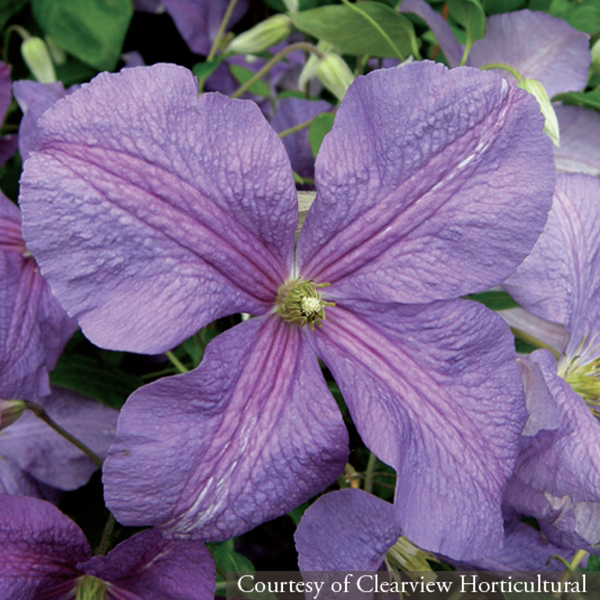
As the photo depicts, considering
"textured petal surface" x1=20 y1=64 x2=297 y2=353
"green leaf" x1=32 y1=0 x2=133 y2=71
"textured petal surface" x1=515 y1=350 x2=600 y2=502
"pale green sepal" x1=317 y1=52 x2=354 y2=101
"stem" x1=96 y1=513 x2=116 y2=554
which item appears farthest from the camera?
"green leaf" x1=32 y1=0 x2=133 y2=71

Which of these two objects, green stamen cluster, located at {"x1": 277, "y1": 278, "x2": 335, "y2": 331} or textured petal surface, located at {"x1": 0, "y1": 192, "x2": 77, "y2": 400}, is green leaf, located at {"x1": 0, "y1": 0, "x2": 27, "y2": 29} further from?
green stamen cluster, located at {"x1": 277, "y1": 278, "x2": 335, "y2": 331}

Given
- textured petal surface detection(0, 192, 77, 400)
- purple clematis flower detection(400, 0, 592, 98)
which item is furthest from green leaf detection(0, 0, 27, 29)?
purple clematis flower detection(400, 0, 592, 98)

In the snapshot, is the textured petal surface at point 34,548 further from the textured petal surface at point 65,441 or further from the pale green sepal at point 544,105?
the pale green sepal at point 544,105

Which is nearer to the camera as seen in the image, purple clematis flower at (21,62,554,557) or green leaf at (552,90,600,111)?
purple clematis flower at (21,62,554,557)

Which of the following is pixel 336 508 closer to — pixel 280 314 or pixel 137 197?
pixel 280 314

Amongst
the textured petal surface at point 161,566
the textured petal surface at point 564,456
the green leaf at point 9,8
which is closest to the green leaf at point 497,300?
the textured petal surface at point 564,456
